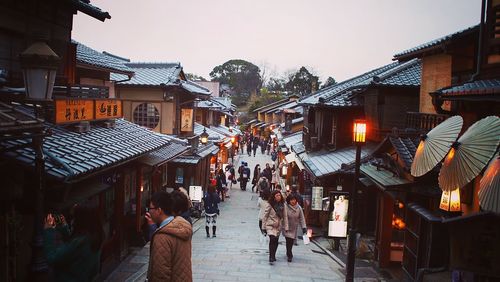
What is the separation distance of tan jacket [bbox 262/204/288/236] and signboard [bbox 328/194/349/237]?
8.29ft

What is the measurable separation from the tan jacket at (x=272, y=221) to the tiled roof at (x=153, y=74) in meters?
12.9

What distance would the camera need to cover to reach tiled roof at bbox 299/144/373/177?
18.6m

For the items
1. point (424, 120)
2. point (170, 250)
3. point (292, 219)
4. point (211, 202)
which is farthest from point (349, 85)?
point (170, 250)

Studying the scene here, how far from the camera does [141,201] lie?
53.8ft

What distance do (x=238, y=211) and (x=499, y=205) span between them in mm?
20759

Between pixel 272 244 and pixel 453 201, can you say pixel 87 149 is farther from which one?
pixel 453 201

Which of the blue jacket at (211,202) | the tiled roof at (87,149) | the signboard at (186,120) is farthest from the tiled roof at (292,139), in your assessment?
the tiled roof at (87,149)

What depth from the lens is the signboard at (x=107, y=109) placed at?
12.6m

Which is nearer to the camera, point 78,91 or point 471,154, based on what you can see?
point 471,154

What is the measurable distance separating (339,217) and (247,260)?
153 inches

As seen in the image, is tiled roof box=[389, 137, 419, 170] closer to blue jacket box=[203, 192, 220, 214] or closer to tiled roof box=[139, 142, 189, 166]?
blue jacket box=[203, 192, 220, 214]

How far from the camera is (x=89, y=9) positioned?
12.2 m

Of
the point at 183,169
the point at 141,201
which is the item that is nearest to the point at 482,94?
the point at 141,201

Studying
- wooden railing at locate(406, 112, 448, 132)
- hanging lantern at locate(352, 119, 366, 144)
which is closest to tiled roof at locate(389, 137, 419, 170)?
wooden railing at locate(406, 112, 448, 132)
